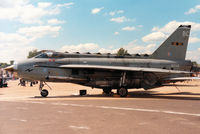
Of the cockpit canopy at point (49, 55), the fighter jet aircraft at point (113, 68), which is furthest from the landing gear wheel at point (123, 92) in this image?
the cockpit canopy at point (49, 55)

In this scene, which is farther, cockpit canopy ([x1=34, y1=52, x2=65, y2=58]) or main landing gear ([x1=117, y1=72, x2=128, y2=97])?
cockpit canopy ([x1=34, y1=52, x2=65, y2=58])

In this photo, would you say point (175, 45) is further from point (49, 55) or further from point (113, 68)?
point (49, 55)

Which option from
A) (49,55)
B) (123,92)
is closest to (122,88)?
(123,92)

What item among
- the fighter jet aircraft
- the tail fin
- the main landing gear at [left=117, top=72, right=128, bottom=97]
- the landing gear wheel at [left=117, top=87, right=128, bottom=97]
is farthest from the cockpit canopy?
the tail fin

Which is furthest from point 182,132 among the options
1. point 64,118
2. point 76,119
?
point 64,118

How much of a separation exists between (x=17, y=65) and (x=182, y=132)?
1373 cm

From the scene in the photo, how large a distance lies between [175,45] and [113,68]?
7213 millimetres

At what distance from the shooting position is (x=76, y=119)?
788 cm

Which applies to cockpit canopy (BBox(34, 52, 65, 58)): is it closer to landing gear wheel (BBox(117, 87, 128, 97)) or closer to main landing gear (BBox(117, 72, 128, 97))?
main landing gear (BBox(117, 72, 128, 97))

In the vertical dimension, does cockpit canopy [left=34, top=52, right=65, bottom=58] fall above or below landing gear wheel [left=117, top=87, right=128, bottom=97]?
above

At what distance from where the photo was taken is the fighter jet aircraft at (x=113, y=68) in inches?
646

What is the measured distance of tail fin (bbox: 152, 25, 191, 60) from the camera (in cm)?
1919

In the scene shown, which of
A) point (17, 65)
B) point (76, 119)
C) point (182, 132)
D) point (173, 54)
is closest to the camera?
point (182, 132)

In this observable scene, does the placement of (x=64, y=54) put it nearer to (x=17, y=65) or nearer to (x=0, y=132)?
(x=17, y=65)
